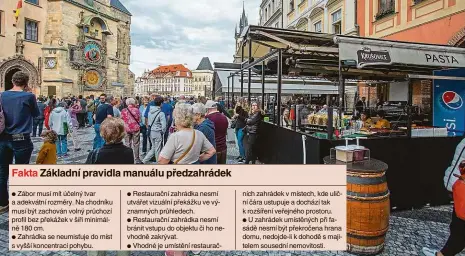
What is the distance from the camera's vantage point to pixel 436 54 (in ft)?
18.5

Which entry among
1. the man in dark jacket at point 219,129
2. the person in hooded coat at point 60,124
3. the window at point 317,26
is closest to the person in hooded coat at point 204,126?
the man in dark jacket at point 219,129

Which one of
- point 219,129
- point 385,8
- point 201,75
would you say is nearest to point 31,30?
point 385,8

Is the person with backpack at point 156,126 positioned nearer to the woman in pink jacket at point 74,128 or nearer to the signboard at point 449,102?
the woman in pink jacket at point 74,128

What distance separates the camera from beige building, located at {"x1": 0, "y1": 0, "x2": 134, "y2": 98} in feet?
70.7

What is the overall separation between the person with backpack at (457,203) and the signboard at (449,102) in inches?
279

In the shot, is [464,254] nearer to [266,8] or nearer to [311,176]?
[311,176]

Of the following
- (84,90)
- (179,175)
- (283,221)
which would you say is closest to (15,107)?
(179,175)

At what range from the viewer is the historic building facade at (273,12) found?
26438 mm

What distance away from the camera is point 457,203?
293 cm

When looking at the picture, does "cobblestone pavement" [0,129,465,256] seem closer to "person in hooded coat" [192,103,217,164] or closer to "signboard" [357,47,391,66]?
"person in hooded coat" [192,103,217,164]

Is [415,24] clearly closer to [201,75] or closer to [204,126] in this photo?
[204,126]

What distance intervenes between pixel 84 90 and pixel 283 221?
29109mm

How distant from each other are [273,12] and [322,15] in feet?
41.7

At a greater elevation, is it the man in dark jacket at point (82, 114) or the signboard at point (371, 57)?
the signboard at point (371, 57)
